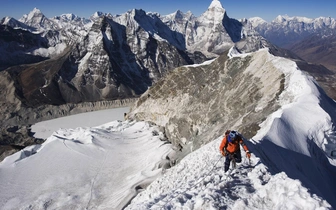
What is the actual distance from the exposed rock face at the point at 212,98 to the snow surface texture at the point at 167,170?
7.51ft

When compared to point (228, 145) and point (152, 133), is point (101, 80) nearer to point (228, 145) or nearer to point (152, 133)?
point (152, 133)

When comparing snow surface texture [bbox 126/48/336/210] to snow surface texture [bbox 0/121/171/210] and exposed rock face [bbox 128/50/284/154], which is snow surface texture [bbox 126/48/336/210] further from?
snow surface texture [bbox 0/121/171/210]

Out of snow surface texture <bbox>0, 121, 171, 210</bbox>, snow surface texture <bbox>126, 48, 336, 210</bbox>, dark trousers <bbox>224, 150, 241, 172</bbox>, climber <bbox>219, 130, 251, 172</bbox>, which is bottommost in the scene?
snow surface texture <bbox>0, 121, 171, 210</bbox>

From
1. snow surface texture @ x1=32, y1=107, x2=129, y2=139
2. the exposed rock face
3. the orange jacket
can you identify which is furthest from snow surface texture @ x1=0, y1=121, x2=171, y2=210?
snow surface texture @ x1=32, y1=107, x2=129, y2=139

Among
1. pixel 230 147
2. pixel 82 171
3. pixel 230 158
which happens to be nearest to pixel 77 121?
pixel 82 171

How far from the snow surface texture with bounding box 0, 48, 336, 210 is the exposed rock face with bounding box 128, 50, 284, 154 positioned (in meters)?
2.29

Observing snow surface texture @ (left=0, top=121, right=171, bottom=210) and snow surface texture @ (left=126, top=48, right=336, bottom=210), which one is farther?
snow surface texture @ (left=0, top=121, right=171, bottom=210)

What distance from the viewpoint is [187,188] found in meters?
13.9

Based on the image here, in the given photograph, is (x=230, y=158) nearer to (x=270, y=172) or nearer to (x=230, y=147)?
(x=230, y=147)

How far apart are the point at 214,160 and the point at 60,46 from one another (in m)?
152

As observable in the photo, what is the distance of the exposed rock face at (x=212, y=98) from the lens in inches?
1335

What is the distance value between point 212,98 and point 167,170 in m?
19.0

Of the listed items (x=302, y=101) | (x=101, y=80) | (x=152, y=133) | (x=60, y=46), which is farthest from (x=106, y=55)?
(x=302, y=101)

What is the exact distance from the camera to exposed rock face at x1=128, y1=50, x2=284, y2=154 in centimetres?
3391
